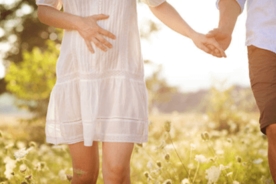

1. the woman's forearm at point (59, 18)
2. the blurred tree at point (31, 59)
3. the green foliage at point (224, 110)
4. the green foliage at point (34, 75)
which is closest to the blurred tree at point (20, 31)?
the blurred tree at point (31, 59)

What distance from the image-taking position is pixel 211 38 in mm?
2973

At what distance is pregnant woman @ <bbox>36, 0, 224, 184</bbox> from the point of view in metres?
2.80

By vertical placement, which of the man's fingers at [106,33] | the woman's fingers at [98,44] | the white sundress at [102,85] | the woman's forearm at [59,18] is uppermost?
the woman's forearm at [59,18]

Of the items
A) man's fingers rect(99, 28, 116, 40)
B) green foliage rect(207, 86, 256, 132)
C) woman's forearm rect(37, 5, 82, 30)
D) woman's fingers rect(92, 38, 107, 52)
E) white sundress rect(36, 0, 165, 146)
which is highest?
woman's forearm rect(37, 5, 82, 30)

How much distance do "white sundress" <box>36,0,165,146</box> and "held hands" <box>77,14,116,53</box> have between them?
0.06 metres

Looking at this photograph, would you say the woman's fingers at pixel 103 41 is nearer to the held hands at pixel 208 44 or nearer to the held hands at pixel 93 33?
the held hands at pixel 93 33

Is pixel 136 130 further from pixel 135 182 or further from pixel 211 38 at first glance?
pixel 135 182

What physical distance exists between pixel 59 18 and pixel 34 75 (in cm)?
851

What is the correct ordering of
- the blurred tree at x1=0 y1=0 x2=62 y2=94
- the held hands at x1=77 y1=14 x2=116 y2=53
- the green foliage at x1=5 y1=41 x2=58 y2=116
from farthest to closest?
the blurred tree at x1=0 y1=0 x2=62 y2=94, the green foliage at x1=5 y1=41 x2=58 y2=116, the held hands at x1=77 y1=14 x2=116 y2=53

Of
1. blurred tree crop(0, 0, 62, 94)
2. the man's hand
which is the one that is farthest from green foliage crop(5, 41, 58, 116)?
the man's hand

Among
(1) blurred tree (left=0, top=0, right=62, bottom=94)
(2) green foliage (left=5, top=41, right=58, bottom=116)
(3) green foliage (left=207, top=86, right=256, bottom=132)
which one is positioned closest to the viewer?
(2) green foliage (left=5, top=41, right=58, bottom=116)

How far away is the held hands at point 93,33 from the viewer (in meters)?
2.80

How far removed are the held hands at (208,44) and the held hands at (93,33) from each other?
18.7 inches

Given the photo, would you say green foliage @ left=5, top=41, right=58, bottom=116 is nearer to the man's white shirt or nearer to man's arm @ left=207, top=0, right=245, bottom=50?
man's arm @ left=207, top=0, right=245, bottom=50
